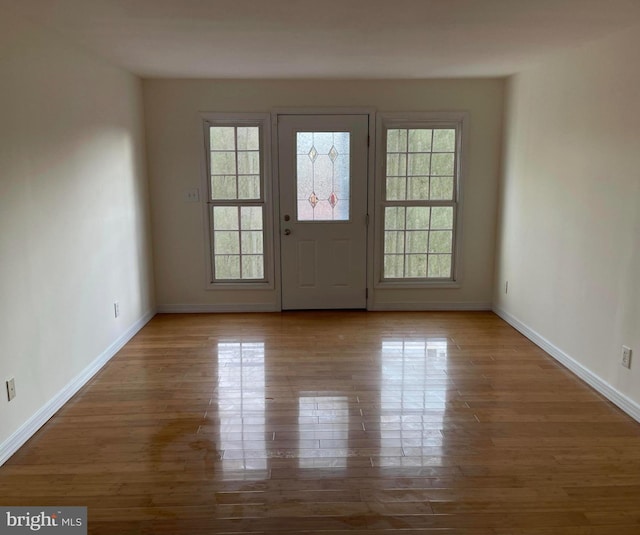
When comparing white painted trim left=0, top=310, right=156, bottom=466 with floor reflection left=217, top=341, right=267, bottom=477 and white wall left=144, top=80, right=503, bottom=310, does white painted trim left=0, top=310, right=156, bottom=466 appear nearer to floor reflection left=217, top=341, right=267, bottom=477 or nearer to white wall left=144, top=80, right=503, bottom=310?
floor reflection left=217, top=341, right=267, bottom=477

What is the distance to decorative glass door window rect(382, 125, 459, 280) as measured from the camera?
17.1 ft

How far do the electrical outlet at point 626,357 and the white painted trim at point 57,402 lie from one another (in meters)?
3.50

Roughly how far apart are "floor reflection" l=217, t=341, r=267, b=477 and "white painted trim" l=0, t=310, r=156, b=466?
845 millimetres

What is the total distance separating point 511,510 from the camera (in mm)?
2236

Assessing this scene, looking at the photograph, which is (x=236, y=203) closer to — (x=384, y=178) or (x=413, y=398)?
(x=384, y=178)

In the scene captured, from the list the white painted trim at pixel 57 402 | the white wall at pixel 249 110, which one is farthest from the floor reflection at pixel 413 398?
the white painted trim at pixel 57 402

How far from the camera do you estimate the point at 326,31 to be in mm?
3207

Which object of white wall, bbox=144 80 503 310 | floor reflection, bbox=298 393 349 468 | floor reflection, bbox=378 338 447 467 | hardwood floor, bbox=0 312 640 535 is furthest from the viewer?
white wall, bbox=144 80 503 310

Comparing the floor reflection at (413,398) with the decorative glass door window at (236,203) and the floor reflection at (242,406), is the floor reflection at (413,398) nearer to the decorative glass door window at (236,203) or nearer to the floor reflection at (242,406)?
the floor reflection at (242,406)

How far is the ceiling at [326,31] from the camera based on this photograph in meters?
2.72

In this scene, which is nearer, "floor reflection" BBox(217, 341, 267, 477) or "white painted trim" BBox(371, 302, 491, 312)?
"floor reflection" BBox(217, 341, 267, 477)

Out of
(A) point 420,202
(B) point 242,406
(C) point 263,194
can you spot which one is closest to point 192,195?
(C) point 263,194

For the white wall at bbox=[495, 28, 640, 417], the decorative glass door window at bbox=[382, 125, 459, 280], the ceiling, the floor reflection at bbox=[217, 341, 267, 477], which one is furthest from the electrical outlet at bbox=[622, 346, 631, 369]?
the decorative glass door window at bbox=[382, 125, 459, 280]

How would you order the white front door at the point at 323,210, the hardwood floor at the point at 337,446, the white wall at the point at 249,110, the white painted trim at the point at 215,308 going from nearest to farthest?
A: 1. the hardwood floor at the point at 337,446
2. the white wall at the point at 249,110
3. the white front door at the point at 323,210
4. the white painted trim at the point at 215,308
